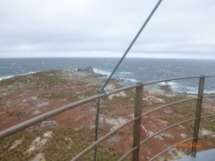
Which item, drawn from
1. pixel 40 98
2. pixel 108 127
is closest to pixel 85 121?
pixel 108 127

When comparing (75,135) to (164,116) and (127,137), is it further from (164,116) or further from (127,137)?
(164,116)

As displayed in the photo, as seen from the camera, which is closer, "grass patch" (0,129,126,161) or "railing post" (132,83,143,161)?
"railing post" (132,83,143,161)

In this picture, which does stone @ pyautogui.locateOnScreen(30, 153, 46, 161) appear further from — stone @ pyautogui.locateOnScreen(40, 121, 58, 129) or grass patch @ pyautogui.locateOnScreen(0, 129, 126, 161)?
stone @ pyautogui.locateOnScreen(40, 121, 58, 129)

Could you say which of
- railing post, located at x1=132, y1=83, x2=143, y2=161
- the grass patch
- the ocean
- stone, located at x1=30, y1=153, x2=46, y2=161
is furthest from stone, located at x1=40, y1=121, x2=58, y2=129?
the ocean

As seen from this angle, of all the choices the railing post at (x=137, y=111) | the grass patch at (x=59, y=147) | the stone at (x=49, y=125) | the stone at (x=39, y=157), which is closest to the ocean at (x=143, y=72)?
the stone at (x=49, y=125)

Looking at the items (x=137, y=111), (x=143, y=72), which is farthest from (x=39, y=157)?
(x=143, y=72)

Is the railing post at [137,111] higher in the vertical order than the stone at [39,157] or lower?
higher

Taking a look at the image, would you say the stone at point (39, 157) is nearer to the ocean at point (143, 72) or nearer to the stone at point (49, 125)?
the stone at point (49, 125)

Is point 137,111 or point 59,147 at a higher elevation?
point 137,111

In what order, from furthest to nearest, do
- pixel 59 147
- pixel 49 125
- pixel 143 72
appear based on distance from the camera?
1. pixel 143 72
2. pixel 49 125
3. pixel 59 147

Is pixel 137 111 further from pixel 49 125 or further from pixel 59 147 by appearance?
pixel 49 125

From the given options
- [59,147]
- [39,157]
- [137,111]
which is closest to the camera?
[137,111]
